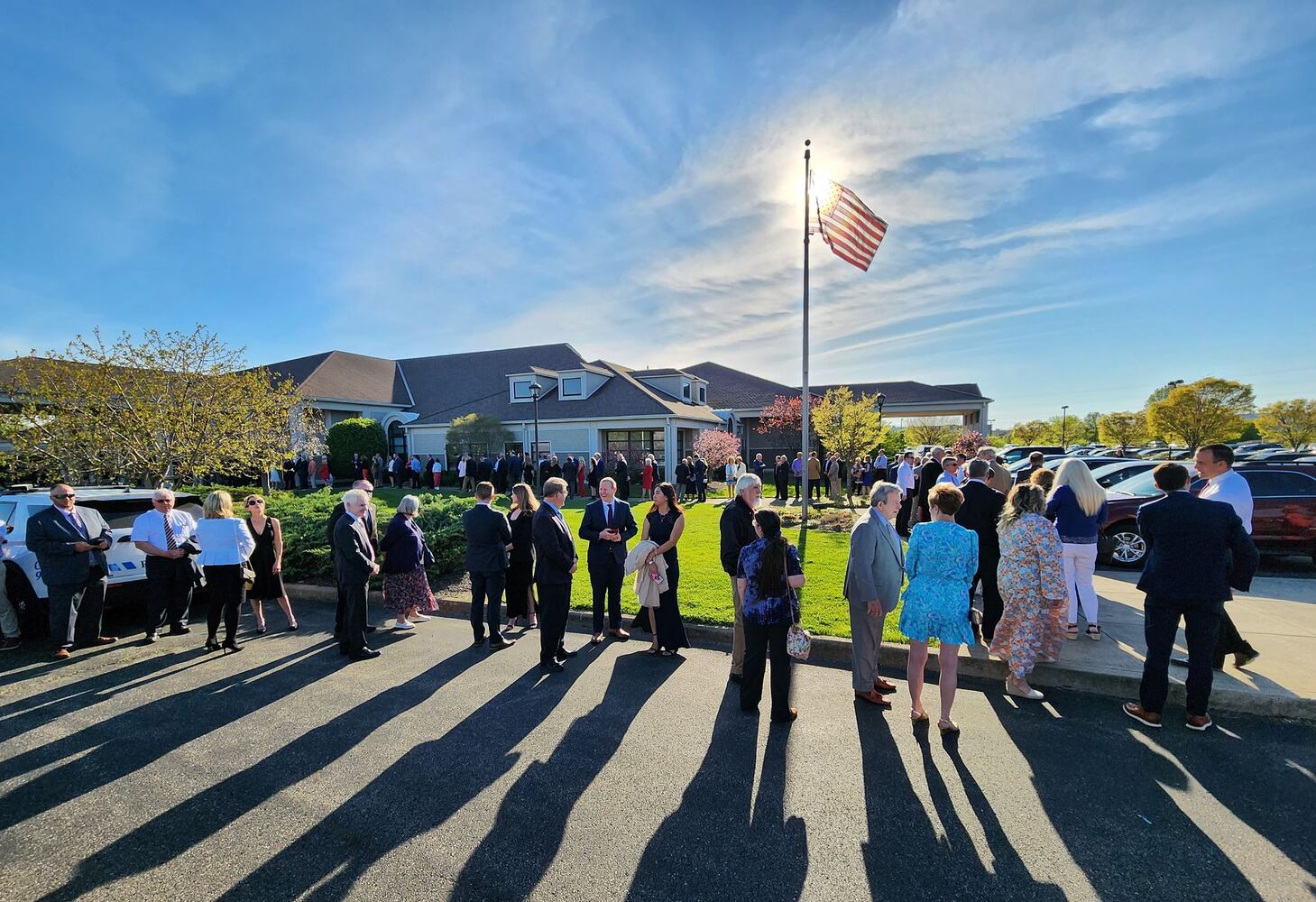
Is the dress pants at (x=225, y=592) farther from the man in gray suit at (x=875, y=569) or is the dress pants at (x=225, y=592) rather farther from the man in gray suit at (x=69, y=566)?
the man in gray suit at (x=875, y=569)

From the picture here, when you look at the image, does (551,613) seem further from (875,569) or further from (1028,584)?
(1028,584)

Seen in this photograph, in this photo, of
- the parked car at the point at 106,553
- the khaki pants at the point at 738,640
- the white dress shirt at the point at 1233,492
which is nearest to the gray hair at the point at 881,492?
the khaki pants at the point at 738,640

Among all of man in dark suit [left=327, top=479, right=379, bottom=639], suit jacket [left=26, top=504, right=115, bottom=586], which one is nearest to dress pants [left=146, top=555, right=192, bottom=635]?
suit jacket [left=26, top=504, right=115, bottom=586]

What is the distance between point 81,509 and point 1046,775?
9516 millimetres

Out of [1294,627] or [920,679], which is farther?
[1294,627]

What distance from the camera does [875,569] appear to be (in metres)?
4.34

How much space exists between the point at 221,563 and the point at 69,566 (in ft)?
5.34

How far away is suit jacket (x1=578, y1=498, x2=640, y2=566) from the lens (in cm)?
606

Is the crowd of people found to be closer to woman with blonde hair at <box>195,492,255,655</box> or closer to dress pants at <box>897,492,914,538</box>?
woman with blonde hair at <box>195,492,255,655</box>

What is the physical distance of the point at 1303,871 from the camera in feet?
8.94

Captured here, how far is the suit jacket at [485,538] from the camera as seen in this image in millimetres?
6051

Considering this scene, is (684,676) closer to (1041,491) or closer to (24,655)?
(1041,491)

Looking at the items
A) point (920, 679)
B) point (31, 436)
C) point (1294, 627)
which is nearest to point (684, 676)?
point (920, 679)

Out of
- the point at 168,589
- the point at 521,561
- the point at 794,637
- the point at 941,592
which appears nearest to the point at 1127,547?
the point at 941,592
